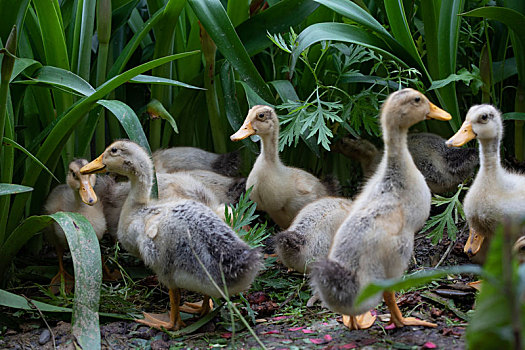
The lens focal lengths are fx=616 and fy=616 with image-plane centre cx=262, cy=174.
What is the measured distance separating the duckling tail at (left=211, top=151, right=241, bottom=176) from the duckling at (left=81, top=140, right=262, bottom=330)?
3.24 feet

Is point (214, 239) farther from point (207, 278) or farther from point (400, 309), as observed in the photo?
point (400, 309)

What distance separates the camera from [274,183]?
3.35 metres

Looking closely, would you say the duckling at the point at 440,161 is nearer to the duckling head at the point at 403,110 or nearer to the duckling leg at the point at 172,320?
the duckling head at the point at 403,110

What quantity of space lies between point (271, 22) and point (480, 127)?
1.51 m

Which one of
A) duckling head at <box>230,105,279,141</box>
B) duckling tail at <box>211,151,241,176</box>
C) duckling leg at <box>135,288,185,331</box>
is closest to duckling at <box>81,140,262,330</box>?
duckling leg at <box>135,288,185,331</box>

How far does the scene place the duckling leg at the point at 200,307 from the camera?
8.85 ft

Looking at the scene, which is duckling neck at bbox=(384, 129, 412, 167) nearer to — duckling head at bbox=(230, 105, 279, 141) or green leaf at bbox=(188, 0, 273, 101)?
duckling head at bbox=(230, 105, 279, 141)

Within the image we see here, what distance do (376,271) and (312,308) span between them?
629mm

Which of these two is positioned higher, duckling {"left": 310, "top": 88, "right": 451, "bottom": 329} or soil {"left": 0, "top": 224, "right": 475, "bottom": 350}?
duckling {"left": 310, "top": 88, "right": 451, "bottom": 329}

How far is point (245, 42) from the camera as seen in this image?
3.65 meters

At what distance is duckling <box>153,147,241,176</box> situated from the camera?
3768mm

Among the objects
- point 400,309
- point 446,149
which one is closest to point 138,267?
point 400,309

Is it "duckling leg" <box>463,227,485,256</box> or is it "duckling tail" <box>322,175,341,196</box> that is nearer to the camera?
"duckling leg" <box>463,227,485,256</box>

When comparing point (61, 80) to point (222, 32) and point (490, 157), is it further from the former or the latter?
point (490, 157)
